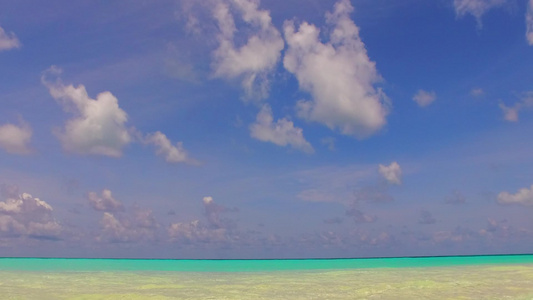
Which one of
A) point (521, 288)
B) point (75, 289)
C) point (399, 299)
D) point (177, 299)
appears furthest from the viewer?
point (75, 289)

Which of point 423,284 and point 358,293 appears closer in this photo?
point 358,293

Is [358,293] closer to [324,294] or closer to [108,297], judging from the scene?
[324,294]

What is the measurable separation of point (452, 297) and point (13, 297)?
2487 centimetres

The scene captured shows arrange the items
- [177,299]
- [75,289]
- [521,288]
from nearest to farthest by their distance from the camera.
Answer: [177,299], [521,288], [75,289]

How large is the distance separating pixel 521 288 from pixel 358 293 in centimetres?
1013

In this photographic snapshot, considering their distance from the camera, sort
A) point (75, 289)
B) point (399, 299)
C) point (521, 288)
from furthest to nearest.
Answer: point (75, 289) < point (521, 288) < point (399, 299)

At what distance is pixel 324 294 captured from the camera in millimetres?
25328

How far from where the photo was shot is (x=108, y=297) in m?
24.2

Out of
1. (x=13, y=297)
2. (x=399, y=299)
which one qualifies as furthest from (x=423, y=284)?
(x=13, y=297)

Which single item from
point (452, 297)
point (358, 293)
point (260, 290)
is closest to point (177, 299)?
point (260, 290)

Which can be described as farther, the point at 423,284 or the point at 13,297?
the point at 423,284

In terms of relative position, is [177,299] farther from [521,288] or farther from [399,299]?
[521,288]

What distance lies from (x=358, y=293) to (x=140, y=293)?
552 inches

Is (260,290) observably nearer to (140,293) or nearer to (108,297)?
(140,293)
